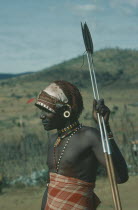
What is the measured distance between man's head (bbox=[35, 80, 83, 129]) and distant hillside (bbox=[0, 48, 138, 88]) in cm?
4290

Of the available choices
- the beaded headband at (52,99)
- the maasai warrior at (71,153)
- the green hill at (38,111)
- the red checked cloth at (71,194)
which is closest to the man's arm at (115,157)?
the maasai warrior at (71,153)

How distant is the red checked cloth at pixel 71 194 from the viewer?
8.82 ft

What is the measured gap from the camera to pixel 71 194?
106 inches

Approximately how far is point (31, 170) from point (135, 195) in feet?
10.3

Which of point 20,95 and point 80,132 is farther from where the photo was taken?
point 20,95

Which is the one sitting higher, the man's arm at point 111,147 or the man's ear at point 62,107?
the man's ear at point 62,107

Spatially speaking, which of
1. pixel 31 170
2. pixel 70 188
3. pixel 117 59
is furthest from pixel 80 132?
pixel 117 59

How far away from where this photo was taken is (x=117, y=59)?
76.6 m

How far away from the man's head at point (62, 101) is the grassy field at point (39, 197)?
4966 millimetres

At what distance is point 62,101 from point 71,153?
1.19 feet

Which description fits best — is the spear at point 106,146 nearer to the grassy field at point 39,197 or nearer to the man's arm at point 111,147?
the man's arm at point 111,147

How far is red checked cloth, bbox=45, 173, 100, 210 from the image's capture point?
269 centimetres

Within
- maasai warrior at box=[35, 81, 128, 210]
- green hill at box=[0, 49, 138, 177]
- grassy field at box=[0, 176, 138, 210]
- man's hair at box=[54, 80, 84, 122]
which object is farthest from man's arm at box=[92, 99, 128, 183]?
grassy field at box=[0, 176, 138, 210]

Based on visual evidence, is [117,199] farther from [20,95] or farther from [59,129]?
[20,95]
